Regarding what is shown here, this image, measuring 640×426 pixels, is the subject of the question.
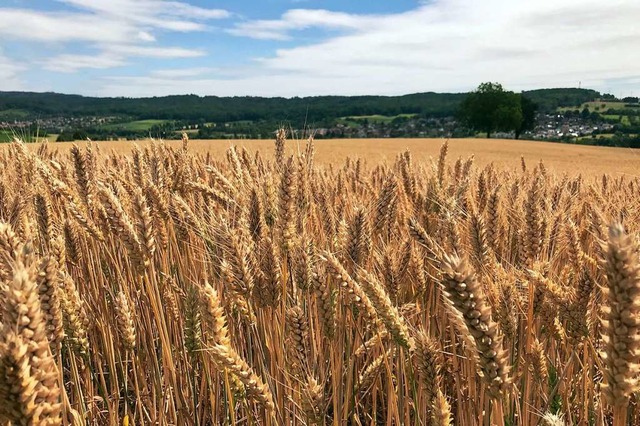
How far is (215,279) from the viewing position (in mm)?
2562

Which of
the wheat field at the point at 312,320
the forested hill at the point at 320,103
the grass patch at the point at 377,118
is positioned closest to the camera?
the wheat field at the point at 312,320

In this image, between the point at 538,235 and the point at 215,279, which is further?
the point at 215,279

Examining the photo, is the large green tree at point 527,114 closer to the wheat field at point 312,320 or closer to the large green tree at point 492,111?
the large green tree at point 492,111

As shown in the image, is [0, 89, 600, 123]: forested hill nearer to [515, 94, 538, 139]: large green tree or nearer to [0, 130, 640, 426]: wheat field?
[515, 94, 538, 139]: large green tree

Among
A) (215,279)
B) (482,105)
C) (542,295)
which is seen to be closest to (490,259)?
(542,295)

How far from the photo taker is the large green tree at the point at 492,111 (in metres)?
77.6

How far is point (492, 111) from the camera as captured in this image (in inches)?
Answer: 3100

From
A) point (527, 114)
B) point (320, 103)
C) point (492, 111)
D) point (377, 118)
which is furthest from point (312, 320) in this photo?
point (320, 103)

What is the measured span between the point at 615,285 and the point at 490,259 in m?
1.22

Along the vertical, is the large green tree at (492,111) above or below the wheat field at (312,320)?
above

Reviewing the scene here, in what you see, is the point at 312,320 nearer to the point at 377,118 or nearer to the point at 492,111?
the point at 492,111

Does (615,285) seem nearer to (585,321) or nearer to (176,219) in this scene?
(585,321)

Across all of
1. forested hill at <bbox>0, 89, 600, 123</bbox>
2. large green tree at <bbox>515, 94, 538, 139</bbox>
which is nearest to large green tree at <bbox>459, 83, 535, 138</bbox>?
large green tree at <bbox>515, 94, 538, 139</bbox>

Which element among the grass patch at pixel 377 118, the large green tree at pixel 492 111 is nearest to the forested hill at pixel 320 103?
the grass patch at pixel 377 118
